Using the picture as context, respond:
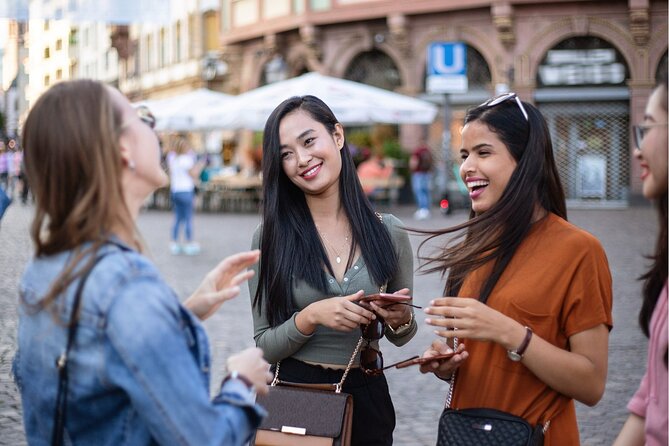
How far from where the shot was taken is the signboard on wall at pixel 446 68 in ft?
70.6

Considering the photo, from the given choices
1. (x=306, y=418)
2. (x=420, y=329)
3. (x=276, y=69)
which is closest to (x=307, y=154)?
(x=306, y=418)

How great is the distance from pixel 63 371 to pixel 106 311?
168 millimetres

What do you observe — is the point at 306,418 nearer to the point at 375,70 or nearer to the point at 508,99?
the point at 508,99

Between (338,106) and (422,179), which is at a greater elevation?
(338,106)

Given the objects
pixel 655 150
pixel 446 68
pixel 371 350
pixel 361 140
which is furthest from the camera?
pixel 361 140

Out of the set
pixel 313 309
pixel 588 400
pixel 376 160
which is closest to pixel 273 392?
pixel 313 309

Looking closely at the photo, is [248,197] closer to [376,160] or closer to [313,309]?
[376,160]

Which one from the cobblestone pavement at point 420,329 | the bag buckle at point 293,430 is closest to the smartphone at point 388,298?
the bag buckle at point 293,430

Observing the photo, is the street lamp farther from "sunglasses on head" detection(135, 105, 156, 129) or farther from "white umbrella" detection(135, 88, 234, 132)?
"sunglasses on head" detection(135, 105, 156, 129)

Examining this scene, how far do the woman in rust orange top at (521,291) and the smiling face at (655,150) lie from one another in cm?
53

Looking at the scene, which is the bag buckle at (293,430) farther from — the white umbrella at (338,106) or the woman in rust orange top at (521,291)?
the white umbrella at (338,106)

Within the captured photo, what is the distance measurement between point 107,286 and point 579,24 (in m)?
27.3

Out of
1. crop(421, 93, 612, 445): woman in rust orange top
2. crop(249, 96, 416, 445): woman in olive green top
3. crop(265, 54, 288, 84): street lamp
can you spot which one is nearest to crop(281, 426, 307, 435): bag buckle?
crop(249, 96, 416, 445): woman in olive green top

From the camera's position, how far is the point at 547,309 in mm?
2812
